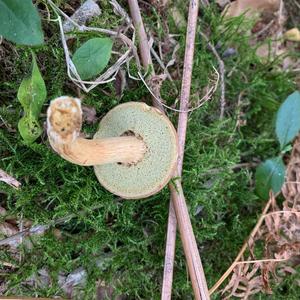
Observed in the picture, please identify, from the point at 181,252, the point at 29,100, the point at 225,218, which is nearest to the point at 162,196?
the point at 181,252

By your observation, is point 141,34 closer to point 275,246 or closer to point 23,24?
point 23,24

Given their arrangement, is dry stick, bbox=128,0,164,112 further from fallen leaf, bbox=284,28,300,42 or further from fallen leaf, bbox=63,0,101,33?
fallen leaf, bbox=284,28,300,42

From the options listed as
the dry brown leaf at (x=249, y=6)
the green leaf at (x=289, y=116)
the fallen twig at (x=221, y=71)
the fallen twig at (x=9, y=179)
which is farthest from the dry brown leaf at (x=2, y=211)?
the dry brown leaf at (x=249, y=6)

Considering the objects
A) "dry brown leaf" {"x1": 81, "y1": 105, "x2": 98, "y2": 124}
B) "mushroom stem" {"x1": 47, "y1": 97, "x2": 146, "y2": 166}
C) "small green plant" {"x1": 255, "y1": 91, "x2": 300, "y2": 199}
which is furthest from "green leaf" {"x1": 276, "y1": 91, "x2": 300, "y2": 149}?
"dry brown leaf" {"x1": 81, "y1": 105, "x2": 98, "y2": 124}

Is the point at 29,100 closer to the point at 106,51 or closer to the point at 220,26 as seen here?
the point at 106,51

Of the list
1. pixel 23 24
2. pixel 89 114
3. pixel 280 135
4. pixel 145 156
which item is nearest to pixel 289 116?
pixel 280 135
